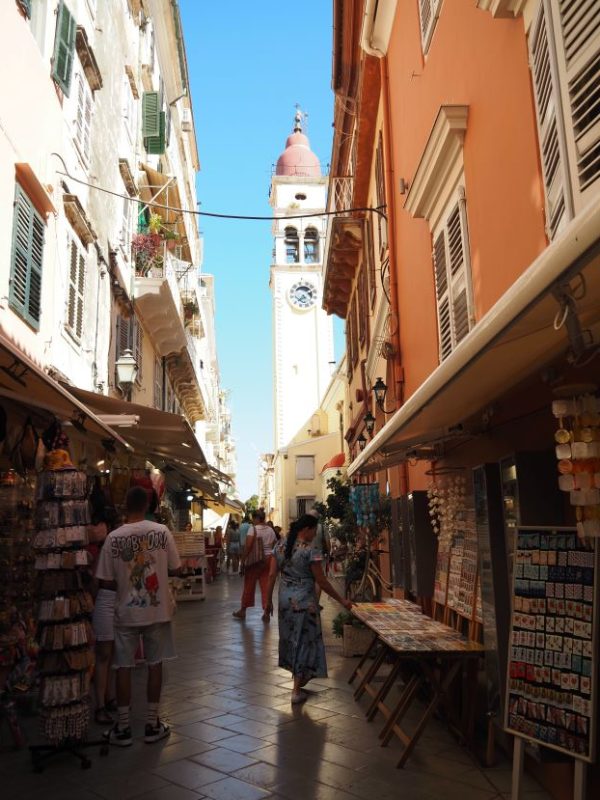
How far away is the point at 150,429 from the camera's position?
911 cm

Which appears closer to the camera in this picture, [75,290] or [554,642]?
[554,642]

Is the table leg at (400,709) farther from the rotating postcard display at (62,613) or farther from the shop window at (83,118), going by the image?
the shop window at (83,118)

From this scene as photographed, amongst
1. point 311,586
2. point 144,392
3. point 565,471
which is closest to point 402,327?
point 311,586

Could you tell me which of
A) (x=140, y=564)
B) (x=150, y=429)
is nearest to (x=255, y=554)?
(x=150, y=429)

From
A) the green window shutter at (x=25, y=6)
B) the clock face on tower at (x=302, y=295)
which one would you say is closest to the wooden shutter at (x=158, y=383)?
the green window shutter at (x=25, y=6)

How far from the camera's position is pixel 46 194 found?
9359 mm

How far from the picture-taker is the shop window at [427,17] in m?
7.40

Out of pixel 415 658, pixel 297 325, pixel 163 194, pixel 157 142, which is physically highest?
pixel 297 325

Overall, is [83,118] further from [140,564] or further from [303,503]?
[303,503]

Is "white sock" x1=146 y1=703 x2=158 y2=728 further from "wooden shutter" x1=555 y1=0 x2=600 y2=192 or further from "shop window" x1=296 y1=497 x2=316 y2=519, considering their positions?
"shop window" x1=296 y1=497 x2=316 y2=519

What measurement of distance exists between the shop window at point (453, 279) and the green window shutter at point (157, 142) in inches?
463

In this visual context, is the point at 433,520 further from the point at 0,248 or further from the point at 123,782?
the point at 0,248

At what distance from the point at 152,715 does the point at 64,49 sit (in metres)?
9.03

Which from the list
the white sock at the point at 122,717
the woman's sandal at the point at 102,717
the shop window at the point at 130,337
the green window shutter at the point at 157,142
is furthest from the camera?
the green window shutter at the point at 157,142
